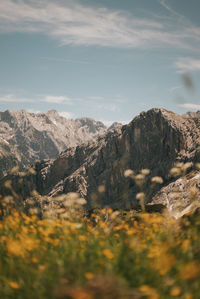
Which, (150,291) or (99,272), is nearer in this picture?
(150,291)

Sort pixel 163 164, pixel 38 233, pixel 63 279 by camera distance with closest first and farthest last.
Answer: pixel 63 279, pixel 38 233, pixel 163 164

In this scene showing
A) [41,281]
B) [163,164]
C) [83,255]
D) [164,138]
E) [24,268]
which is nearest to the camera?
[41,281]

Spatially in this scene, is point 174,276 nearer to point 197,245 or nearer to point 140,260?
point 140,260

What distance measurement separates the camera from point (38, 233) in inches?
253

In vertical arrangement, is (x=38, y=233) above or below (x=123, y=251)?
below

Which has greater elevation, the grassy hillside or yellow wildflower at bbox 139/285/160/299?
yellow wildflower at bbox 139/285/160/299

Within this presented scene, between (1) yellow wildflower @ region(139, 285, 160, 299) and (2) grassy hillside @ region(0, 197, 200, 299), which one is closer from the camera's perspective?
(1) yellow wildflower @ region(139, 285, 160, 299)

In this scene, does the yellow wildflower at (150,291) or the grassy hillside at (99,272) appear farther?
the grassy hillside at (99,272)

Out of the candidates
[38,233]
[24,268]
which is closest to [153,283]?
[24,268]

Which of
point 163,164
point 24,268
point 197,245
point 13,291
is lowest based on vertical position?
point 163,164

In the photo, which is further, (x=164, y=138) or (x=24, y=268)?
(x=164, y=138)

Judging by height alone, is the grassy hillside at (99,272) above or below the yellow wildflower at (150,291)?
below

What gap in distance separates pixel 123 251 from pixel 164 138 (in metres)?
199

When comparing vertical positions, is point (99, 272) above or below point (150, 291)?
below
